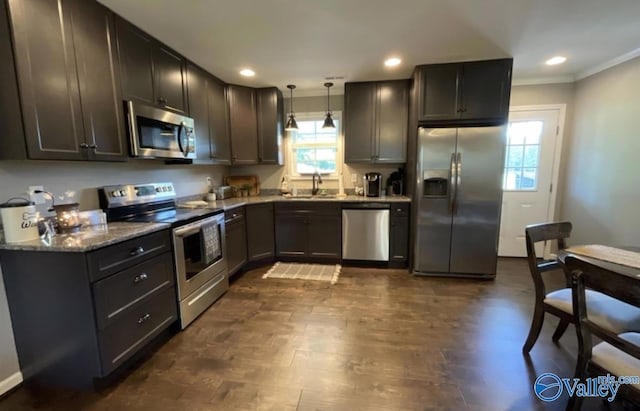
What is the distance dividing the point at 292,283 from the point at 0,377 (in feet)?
7.41

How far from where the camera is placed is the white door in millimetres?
3721

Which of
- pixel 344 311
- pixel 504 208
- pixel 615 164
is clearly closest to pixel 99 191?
pixel 344 311

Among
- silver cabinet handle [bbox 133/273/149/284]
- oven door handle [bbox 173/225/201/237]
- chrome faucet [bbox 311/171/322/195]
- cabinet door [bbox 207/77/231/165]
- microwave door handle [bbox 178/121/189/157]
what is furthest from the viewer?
chrome faucet [bbox 311/171/322/195]

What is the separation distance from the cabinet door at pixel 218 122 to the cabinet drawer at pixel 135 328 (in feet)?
6.06

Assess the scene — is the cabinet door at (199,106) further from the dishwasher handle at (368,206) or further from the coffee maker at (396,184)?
the coffee maker at (396,184)

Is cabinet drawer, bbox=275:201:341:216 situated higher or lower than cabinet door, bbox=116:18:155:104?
lower

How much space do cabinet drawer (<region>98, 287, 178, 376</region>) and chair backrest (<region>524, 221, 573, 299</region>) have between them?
8.72 feet

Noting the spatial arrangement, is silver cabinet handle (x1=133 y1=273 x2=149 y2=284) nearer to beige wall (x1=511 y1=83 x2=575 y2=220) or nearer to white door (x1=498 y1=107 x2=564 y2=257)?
white door (x1=498 y1=107 x2=564 y2=257)

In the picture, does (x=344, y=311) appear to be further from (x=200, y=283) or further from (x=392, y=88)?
(x=392, y=88)

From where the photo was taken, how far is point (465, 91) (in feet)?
10.1

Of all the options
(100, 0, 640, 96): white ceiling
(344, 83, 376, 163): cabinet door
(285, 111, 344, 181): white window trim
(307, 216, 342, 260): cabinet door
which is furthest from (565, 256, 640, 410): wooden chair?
(285, 111, 344, 181): white window trim

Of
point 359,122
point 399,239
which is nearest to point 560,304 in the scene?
point 399,239

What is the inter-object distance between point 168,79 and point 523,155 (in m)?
4.48

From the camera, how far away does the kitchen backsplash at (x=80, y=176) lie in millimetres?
1729
